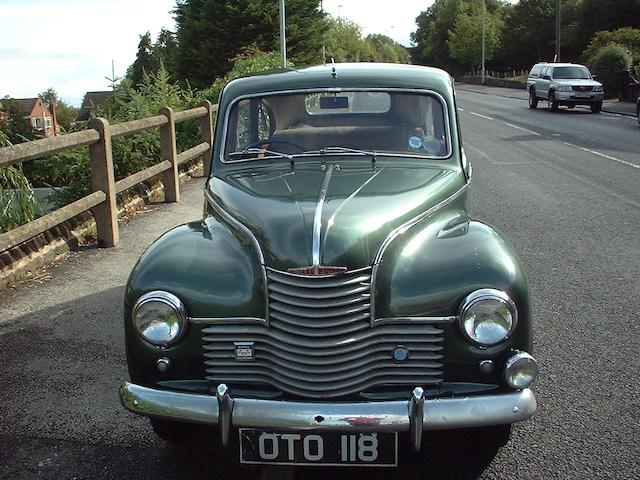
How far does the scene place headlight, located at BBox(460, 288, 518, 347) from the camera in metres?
Answer: 3.11

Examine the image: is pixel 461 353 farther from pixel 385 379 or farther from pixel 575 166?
pixel 575 166

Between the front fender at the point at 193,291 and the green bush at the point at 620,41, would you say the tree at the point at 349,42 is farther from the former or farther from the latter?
the front fender at the point at 193,291

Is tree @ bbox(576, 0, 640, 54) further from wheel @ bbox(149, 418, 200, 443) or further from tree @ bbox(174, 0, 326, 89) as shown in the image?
wheel @ bbox(149, 418, 200, 443)

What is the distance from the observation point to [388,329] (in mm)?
3143

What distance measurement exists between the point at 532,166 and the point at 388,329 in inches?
438

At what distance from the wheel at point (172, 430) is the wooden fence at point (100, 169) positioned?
2850 millimetres

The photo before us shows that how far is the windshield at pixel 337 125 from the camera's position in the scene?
14.8 feet

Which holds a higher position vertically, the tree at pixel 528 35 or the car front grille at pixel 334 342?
the tree at pixel 528 35

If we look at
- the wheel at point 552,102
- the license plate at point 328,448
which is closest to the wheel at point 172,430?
the license plate at point 328,448

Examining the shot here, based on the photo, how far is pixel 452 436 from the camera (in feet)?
12.1

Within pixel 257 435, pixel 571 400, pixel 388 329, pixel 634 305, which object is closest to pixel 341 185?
pixel 388 329

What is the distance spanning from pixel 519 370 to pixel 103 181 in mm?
5338

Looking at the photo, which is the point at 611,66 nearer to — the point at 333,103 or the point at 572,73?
the point at 572,73

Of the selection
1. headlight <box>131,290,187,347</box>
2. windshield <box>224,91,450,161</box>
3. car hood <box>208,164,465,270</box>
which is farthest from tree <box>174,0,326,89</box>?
headlight <box>131,290,187,347</box>
